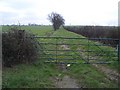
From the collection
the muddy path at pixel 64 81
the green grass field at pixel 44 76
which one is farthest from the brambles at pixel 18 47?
the muddy path at pixel 64 81

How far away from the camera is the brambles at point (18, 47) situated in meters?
12.8

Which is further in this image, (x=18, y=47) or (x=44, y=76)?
(x=18, y=47)

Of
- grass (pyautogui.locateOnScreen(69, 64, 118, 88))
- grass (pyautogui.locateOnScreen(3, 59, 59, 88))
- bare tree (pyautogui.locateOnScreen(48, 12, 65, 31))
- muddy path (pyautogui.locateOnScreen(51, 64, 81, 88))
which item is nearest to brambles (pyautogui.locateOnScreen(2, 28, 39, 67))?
grass (pyautogui.locateOnScreen(3, 59, 59, 88))

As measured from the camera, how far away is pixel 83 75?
11.3 m

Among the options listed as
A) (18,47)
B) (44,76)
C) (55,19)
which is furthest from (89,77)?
(55,19)

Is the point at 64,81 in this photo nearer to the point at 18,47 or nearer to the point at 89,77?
the point at 89,77

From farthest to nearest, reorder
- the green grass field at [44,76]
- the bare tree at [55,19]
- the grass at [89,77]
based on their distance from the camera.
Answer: the bare tree at [55,19] → the grass at [89,77] → the green grass field at [44,76]

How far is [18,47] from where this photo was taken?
13.2 metres

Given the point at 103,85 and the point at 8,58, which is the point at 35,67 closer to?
the point at 8,58

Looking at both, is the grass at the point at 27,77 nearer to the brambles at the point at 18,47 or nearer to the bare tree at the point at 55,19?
the brambles at the point at 18,47

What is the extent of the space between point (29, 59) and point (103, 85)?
4795 millimetres

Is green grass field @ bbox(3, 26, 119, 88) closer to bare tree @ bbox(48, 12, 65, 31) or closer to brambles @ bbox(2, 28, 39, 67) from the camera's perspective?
brambles @ bbox(2, 28, 39, 67)

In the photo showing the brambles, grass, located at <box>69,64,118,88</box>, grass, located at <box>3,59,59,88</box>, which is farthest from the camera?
the brambles

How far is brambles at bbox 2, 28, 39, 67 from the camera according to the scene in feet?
42.0
